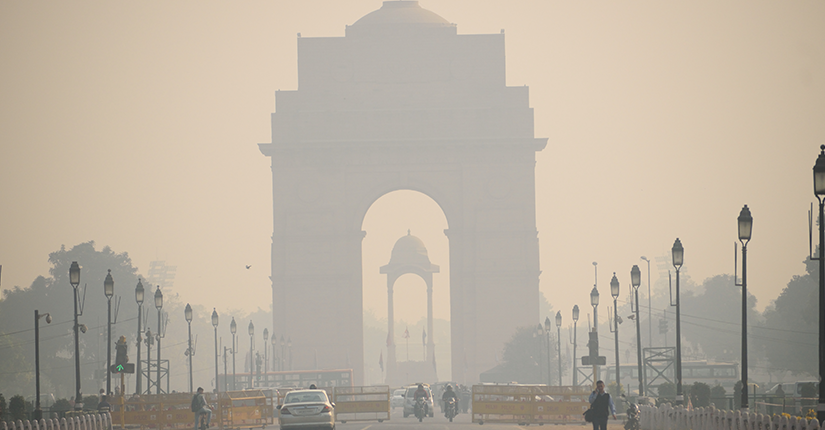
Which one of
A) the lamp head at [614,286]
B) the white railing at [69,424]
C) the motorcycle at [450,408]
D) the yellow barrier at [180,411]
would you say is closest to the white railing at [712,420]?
the lamp head at [614,286]

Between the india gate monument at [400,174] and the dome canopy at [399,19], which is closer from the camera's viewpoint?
the india gate monument at [400,174]

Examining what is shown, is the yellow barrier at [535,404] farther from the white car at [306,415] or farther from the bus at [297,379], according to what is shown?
the bus at [297,379]

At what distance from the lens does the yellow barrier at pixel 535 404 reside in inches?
1506

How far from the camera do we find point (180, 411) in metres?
36.8

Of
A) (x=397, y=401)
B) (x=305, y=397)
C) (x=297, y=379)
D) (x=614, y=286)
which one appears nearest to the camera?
(x=305, y=397)

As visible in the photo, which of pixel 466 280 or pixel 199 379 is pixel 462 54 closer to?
pixel 466 280

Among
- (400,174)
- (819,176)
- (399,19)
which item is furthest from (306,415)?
(399,19)

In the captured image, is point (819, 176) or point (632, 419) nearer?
point (819, 176)

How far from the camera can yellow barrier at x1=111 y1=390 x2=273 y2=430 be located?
35656 millimetres

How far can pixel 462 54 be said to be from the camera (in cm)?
8056

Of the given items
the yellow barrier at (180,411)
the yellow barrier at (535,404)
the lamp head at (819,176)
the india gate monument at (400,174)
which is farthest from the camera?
the india gate monument at (400,174)

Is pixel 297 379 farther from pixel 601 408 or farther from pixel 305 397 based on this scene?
pixel 601 408

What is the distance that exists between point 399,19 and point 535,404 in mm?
47947

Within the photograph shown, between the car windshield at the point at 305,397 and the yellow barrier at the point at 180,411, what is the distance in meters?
6.15
